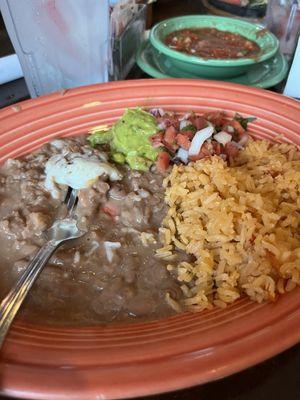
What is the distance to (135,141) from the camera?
1.64 meters

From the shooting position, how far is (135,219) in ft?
4.76

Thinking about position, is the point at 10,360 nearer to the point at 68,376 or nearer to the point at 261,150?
the point at 68,376

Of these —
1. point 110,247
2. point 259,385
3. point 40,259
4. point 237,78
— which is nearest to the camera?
point 259,385

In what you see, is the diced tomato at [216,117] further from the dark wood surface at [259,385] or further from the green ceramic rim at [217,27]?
the dark wood surface at [259,385]

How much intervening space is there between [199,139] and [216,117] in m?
0.25

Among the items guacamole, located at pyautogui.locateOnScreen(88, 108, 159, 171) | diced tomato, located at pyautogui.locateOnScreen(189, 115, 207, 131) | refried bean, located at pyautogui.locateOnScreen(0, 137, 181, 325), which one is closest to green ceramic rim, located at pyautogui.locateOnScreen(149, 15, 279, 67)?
diced tomato, located at pyautogui.locateOnScreen(189, 115, 207, 131)

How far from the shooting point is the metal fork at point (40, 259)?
101cm

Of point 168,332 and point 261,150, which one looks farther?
point 261,150

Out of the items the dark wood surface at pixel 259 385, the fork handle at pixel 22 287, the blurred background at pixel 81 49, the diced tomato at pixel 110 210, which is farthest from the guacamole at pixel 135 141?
the dark wood surface at pixel 259 385

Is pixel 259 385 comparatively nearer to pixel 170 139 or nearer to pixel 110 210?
pixel 110 210

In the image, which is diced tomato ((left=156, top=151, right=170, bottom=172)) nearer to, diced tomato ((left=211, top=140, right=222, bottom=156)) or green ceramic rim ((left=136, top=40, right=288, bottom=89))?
diced tomato ((left=211, top=140, right=222, bottom=156))

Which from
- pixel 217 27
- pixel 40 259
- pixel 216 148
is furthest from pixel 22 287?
pixel 217 27

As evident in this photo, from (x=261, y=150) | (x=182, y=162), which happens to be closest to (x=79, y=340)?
(x=182, y=162)

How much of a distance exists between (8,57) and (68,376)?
2.02 metres
